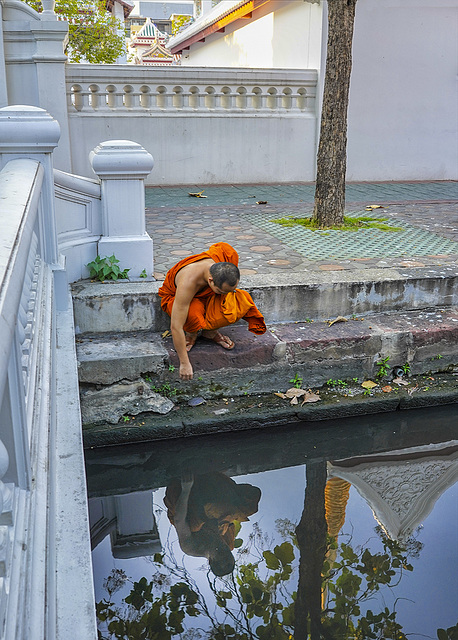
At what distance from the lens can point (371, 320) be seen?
502 centimetres

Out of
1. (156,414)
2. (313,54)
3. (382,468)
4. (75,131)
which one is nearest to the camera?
(382,468)

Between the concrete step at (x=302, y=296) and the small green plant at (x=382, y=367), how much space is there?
488 mm

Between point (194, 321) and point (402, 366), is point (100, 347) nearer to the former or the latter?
point (194, 321)

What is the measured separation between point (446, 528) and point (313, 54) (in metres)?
8.42

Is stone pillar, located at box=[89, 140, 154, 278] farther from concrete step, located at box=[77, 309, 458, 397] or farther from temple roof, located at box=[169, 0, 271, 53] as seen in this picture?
temple roof, located at box=[169, 0, 271, 53]

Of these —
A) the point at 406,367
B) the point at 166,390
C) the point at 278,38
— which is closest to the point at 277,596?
the point at 166,390

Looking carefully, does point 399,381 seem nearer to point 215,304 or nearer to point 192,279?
point 215,304

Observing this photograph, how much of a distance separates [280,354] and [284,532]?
4.82 ft

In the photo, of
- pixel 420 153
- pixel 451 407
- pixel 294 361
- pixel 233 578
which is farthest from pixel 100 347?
pixel 420 153

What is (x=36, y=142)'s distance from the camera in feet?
11.6

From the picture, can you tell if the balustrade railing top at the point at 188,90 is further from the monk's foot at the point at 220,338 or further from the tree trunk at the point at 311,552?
the tree trunk at the point at 311,552

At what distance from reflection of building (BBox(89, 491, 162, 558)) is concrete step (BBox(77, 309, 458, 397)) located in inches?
34.8

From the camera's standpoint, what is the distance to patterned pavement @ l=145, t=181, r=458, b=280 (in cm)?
567

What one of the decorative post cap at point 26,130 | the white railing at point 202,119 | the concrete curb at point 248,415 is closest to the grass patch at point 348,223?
the concrete curb at point 248,415
